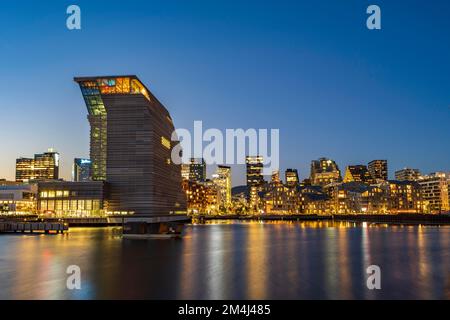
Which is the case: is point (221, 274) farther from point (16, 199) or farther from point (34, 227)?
point (16, 199)

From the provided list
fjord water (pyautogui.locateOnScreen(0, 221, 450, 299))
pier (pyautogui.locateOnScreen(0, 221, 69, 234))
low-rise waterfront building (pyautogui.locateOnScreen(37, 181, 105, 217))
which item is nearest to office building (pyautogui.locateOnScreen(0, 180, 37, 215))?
low-rise waterfront building (pyautogui.locateOnScreen(37, 181, 105, 217))

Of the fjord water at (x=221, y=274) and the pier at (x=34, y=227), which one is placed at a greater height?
the fjord water at (x=221, y=274)

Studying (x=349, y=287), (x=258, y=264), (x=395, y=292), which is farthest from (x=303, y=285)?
(x=258, y=264)

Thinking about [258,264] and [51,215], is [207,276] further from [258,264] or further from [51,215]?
[51,215]

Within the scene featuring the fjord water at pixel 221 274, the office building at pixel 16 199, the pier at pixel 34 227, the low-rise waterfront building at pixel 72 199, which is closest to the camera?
the fjord water at pixel 221 274

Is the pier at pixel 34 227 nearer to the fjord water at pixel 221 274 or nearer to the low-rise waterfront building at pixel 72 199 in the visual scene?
the fjord water at pixel 221 274

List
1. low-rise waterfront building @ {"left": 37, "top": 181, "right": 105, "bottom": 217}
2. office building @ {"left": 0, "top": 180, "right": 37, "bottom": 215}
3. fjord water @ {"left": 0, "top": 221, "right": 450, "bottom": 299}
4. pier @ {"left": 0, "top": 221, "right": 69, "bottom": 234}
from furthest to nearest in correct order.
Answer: office building @ {"left": 0, "top": 180, "right": 37, "bottom": 215} → low-rise waterfront building @ {"left": 37, "top": 181, "right": 105, "bottom": 217} → pier @ {"left": 0, "top": 221, "right": 69, "bottom": 234} → fjord water @ {"left": 0, "top": 221, "right": 450, "bottom": 299}

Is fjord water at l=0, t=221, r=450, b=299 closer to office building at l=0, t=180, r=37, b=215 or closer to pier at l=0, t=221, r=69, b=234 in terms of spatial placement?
pier at l=0, t=221, r=69, b=234

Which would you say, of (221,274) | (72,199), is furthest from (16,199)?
(221,274)

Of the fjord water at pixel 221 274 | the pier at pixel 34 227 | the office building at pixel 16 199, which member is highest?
the office building at pixel 16 199

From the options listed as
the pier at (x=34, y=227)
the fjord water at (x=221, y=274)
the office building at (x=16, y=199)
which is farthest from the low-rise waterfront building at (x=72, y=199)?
the fjord water at (x=221, y=274)

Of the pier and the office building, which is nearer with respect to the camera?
the pier

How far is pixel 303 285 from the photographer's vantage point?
41.0m

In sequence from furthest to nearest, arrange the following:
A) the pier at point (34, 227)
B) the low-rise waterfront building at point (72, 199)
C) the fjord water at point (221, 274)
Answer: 1. the low-rise waterfront building at point (72, 199)
2. the pier at point (34, 227)
3. the fjord water at point (221, 274)
